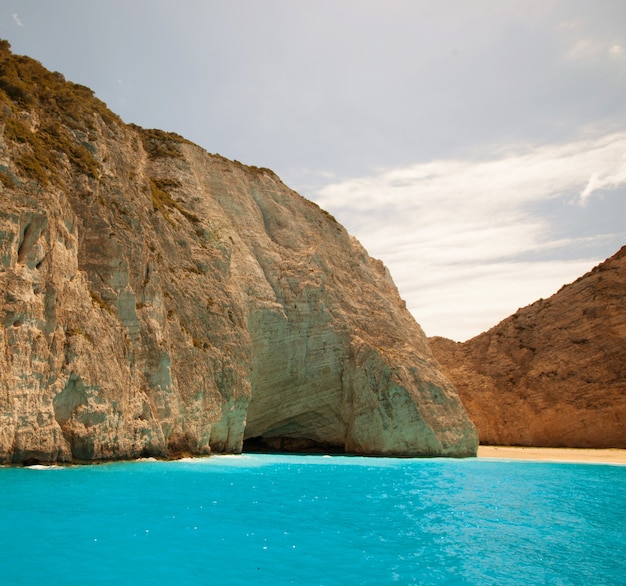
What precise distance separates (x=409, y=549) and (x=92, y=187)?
80.1 feet

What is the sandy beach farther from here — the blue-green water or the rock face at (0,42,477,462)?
the blue-green water

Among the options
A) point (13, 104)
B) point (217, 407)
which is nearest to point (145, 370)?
point (217, 407)

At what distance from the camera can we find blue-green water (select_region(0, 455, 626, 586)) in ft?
31.9

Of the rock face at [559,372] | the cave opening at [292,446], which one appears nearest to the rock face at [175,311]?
the cave opening at [292,446]

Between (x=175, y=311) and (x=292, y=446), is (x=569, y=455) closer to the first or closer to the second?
(x=292, y=446)

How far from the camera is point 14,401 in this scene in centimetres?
2059

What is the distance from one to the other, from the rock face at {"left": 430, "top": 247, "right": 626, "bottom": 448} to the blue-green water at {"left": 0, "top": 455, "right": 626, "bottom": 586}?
3840cm

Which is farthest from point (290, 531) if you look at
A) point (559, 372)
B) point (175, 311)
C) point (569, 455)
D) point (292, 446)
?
point (559, 372)

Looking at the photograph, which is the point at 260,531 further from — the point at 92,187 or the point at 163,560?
the point at 92,187

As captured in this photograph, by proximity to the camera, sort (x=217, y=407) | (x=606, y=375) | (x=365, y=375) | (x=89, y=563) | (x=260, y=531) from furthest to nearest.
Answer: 1. (x=606, y=375)
2. (x=365, y=375)
3. (x=217, y=407)
4. (x=260, y=531)
5. (x=89, y=563)

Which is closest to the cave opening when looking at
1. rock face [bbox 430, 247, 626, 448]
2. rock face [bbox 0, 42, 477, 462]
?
rock face [bbox 0, 42, 477, 462]

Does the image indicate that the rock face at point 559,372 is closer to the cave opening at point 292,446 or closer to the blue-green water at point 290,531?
the cave opening at point 292,446

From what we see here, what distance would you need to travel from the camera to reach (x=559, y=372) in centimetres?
6219

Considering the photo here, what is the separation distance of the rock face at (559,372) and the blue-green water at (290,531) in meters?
→ 38.4
